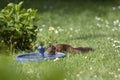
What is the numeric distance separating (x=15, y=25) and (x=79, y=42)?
1.82 metres

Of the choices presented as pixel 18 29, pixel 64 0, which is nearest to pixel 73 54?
pixel 18 29

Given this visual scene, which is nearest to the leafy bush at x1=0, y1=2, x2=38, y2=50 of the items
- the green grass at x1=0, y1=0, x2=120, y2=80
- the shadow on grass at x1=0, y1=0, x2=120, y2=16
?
the green grass at x1=0, y1=0, x2=120, y2=80

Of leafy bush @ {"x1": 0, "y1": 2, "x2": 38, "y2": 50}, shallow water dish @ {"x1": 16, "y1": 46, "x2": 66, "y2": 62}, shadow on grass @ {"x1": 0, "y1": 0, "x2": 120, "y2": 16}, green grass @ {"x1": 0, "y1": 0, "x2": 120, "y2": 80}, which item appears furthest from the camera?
shadow on grass @ {"x1": 0, "y1": 0, "x2": 120, "y2": 16}

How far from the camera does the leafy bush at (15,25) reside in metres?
6.75

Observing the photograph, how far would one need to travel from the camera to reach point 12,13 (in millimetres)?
6883

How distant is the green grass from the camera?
205 centimetres

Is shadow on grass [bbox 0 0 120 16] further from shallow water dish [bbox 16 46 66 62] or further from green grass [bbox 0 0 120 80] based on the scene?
shallow water dish [bbox 16 46 66 62]

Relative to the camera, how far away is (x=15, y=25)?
267 inches

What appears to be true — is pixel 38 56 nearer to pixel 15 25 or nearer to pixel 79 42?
pixel 15 25

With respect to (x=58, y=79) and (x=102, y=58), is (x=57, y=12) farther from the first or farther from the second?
(x=58, y=79)

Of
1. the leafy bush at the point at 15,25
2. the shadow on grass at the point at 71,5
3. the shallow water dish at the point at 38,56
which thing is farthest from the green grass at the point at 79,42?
the leafy bush at the point at 15,25

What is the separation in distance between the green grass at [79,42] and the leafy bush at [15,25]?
379mm

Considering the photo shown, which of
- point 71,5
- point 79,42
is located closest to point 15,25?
point 79,42

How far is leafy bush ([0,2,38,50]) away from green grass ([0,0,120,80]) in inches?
14.9
